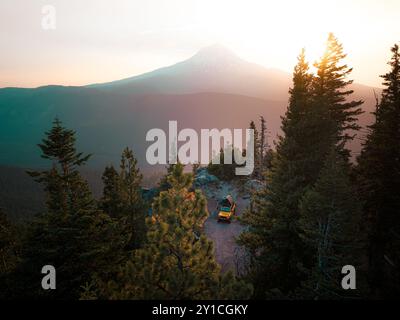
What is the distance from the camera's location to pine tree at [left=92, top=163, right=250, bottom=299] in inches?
389

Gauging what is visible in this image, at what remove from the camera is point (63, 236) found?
16.9 m

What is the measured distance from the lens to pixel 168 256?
1055 centimetres

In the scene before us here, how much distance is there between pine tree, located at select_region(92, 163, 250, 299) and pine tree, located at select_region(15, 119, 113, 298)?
7.30 meters

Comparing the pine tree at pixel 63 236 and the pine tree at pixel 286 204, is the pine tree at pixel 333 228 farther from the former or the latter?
the pine tree at pixel 63 236

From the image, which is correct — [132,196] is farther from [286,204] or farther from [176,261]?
[176,261]

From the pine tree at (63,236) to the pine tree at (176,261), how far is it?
730cm

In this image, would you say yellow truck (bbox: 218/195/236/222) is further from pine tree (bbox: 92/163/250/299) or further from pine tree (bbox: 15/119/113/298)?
pine tree (bbox: 92/163/250/299)

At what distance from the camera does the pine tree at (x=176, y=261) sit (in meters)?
9.88

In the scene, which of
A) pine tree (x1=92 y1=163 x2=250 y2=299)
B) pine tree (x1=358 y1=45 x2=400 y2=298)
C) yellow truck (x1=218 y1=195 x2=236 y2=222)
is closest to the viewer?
pine tree (x1=92 y1=163 x2=250 y2=299)

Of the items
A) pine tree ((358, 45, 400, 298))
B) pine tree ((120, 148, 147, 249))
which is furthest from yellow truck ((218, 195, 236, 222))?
pine tree ((358, 45, 400, 298))

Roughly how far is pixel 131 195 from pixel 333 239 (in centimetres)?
1869

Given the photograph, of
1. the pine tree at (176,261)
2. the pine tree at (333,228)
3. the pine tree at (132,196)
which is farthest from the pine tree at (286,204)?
the pine tree at (132,196)

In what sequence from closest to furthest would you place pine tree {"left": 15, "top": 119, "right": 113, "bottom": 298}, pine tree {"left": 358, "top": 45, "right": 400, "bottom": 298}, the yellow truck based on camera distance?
pine tree {"left": 15, "top": 119, "right": 113, "bottom": 298}, pine tree {"left": 358, "top": 45, "right": 400, "bottom": 298}, the yellow truck
